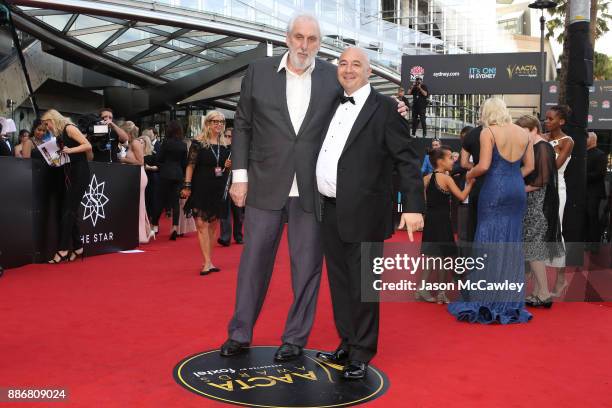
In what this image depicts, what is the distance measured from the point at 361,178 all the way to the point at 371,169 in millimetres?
80

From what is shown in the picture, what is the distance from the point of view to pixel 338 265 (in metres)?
3.70

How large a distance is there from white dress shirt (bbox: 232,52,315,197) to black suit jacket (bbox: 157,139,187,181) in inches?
257

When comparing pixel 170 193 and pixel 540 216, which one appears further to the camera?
pixel 170 193

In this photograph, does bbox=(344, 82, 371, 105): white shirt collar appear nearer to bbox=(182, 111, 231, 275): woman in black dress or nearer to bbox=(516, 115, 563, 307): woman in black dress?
bbox=(516, 115, 563, 307): woman in black dress

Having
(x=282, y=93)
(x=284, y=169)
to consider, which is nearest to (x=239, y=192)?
(x=284, y=169)

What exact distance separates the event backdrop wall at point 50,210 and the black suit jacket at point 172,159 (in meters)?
1.33

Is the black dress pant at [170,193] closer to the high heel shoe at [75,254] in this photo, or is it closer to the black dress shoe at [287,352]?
the high heel shoe at [75,254]

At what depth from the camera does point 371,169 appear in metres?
3.55

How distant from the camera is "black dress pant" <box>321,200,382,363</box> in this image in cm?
357

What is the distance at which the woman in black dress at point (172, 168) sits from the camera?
33.4ft

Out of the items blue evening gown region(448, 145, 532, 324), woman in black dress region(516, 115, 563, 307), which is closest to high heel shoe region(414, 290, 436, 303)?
blue evening gown region(448, 145, 532, 324)

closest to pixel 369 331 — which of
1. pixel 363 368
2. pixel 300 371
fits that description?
pixel 363 368

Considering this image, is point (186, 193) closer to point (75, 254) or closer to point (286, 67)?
point (75, 254)

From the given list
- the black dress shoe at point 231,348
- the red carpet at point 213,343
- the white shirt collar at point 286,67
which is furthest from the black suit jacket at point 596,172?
the black dress shoe at point 231,348
